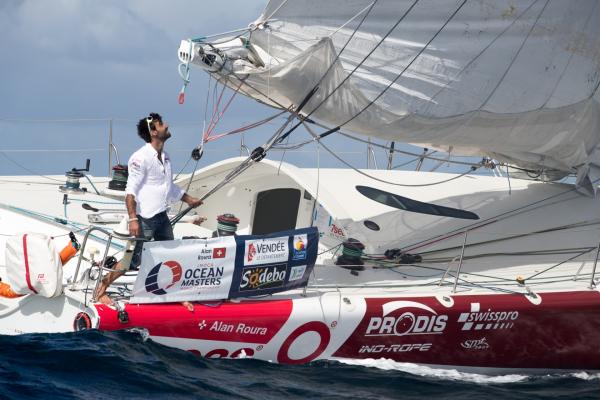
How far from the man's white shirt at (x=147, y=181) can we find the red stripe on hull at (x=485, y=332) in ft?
5.81

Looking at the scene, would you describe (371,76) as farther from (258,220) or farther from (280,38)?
(258,220)

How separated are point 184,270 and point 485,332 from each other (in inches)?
99.1

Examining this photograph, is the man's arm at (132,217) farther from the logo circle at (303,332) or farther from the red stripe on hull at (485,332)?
the red stripe on hull at (485,332)

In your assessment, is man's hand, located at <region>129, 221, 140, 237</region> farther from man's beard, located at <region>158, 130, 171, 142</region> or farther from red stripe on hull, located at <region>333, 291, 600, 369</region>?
red stripe on hull, located at <region>333, 291, 600, 369</region>

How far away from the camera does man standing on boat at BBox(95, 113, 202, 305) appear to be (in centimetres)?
727

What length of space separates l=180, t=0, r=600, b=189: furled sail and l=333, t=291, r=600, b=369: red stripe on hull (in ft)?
5.77

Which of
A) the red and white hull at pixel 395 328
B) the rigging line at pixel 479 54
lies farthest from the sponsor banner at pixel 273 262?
the rigging line at pixel 479 54

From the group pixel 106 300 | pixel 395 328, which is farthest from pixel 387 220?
pixel 106 300

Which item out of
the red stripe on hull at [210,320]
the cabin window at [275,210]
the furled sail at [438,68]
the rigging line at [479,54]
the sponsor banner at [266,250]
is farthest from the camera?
the cabin window at [275,210]

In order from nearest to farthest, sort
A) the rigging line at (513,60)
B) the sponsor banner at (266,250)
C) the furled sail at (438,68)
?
the sponsor banner at (266,250)
the furled sail at (438,68)
the rigging line at (513,60)

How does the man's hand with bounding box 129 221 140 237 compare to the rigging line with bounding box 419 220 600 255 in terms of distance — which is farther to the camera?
the rigging line with bounding box 419 220 600 255

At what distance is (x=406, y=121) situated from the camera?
28.4 feet

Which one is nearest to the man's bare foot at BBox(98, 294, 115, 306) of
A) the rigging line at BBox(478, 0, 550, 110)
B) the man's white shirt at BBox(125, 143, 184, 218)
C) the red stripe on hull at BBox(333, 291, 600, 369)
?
the man's white shirt at BBox(125, 143, 184, 218)

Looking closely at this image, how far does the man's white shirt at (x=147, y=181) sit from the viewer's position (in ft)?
23.9
